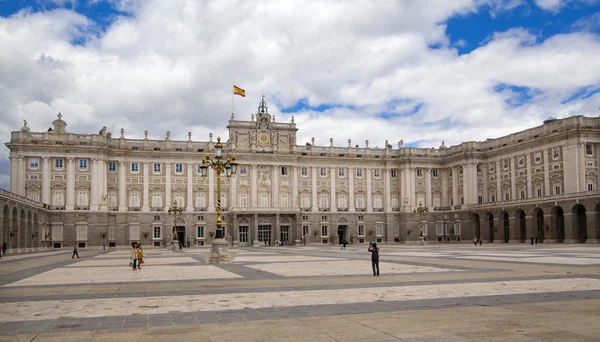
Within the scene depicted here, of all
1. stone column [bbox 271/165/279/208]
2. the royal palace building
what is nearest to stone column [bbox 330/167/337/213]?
the royal palace building

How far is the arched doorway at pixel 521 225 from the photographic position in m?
72.2

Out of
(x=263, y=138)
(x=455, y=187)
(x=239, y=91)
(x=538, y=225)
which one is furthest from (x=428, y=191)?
(x=239, y=91)

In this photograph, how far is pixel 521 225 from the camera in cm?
7431

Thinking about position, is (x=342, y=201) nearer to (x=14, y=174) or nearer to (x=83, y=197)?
(x=83, y=197)

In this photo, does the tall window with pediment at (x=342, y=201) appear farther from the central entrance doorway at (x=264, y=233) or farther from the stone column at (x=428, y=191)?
the stone column at (x=428, y=191)

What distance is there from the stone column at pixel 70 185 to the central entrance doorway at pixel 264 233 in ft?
85.7

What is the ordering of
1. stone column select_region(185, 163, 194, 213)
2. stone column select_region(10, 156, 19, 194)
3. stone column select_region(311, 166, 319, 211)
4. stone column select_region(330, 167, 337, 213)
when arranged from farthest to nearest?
stone column select_region(330, 167, 337, 213) < stone column select_region(311, 166, 319, 211) < stone column select_region(185, 163, 194, 213) < stone column select_region(10, 156, 19, 194)

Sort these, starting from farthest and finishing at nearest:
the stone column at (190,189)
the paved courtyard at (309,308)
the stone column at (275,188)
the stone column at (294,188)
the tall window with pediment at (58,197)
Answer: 1. the stone column at (294,188)
2. the stone column at (275,188)
3. the stone column at (190,189)
4. the tall window with pediment at (58,197)
5. the paved courtyard at (309,308)

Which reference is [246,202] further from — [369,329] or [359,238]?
[369,329]

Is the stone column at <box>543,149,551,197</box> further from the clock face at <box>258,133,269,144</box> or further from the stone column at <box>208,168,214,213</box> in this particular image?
the stone column at <box>208,168,214,213</box>

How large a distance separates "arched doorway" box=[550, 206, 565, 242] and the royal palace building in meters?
0.15

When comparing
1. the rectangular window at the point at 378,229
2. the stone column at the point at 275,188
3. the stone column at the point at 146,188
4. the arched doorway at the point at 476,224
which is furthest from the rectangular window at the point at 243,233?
the arched doorway at the point at 476,224

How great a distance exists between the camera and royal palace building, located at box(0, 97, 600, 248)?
226 feet

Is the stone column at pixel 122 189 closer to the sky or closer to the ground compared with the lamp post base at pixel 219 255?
closer to the sky
